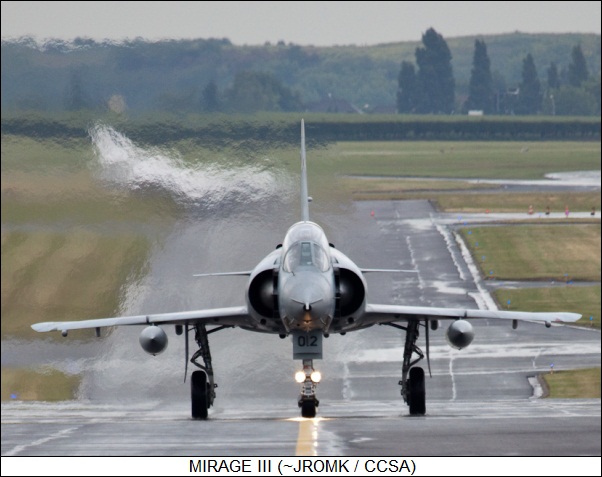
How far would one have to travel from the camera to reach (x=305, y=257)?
2711 cm

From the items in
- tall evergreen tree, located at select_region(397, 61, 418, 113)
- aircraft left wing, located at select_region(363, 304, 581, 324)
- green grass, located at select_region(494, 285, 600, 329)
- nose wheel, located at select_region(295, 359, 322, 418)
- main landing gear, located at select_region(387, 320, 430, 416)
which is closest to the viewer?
nose wheel, located at select_region(295, 359, 322, 418)

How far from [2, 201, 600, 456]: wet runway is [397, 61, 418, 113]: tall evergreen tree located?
114 m

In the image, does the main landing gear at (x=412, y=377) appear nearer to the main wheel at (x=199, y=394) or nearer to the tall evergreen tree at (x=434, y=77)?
the main wheel at (x=199, y=394)

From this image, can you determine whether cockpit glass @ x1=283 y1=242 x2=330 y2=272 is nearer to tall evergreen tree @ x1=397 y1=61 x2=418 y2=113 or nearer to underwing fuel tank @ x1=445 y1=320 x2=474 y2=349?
underwing fuel tank @ x1=445 y1=320 x2=474 y2=349

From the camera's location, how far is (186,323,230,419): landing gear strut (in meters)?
31.7

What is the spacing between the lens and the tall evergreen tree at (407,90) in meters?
172

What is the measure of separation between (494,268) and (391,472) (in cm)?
4920

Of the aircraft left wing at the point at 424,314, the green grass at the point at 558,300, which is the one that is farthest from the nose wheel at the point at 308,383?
the green grass at the point at 558,300

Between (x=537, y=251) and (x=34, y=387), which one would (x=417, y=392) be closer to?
(x=34, y=387)

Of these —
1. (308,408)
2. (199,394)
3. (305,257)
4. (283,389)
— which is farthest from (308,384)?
(283,389)

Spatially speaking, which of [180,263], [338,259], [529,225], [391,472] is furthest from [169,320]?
[529,225]

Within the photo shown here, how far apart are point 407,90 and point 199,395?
145 m

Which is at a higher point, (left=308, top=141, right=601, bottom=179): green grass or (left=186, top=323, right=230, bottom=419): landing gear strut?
(left=308, top=141, right=601, bottom=179): green grass

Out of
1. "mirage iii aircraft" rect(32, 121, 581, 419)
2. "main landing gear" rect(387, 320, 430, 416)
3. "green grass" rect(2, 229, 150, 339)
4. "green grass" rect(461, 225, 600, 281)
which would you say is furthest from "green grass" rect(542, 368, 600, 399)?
"green grass" rect(461, 225, 600, 281)
